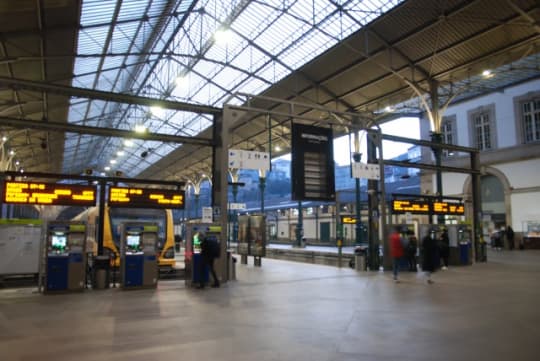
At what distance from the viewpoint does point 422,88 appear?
2200 cm

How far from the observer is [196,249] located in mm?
11836

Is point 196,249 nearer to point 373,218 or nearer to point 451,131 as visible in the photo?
point 373,218

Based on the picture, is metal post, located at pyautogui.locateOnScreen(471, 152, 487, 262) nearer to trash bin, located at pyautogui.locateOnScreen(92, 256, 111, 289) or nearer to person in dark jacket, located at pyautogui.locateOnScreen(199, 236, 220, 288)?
person in dark jacket, located at pyautogui.locateOnScreen(199, 236, 220, 288)

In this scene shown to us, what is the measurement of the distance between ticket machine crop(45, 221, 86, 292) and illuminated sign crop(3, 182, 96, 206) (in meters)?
0.64

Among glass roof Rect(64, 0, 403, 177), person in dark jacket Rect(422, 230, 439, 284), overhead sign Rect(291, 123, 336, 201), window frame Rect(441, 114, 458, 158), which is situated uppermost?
glass roof Rect(64, 0, 403, 177)

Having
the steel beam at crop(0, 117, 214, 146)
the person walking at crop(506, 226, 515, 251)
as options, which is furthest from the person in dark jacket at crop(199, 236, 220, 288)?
the person walking at crop(506, 226, 515, 251)

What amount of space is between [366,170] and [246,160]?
200 inches

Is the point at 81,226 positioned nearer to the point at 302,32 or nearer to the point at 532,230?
the point at 302,32

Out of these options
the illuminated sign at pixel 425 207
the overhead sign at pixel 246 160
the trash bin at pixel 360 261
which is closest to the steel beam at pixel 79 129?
the overhead sign at pixel 246 160

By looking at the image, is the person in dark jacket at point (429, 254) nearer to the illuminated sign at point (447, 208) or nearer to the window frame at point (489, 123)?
the illuminated sign at point (447, 208)

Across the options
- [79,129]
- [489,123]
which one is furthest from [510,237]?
[79,129]

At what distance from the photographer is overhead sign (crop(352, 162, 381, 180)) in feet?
49.6

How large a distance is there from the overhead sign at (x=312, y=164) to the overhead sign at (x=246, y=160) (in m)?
0.98

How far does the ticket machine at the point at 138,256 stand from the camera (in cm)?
1105
